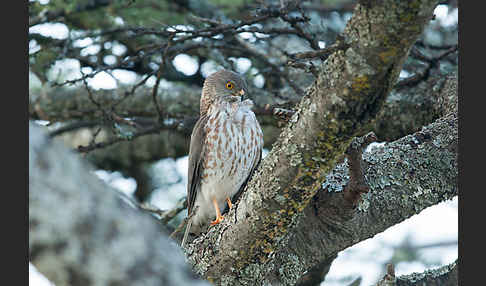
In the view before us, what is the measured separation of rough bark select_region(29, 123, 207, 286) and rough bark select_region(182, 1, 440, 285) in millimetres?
1115

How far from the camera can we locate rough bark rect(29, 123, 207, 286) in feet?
4.22

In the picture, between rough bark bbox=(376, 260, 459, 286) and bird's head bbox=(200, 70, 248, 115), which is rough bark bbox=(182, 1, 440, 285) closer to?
rough bark bbox=(376, 260, 459, 286)

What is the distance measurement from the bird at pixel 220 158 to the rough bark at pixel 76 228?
3019mm

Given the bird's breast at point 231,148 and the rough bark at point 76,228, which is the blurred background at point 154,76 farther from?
the rough bark at point 76,228

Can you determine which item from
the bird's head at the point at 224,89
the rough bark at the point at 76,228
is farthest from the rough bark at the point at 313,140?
the bird's head at the point at 224,89

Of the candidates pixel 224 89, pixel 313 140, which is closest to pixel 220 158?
pixel 224 89

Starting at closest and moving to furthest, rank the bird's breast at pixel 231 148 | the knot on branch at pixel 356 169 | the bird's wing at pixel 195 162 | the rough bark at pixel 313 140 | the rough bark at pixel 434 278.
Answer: the rough bark at pixel 313 140, the knot on branch at pixel 356 169, the rough bark at pixel 434 278, the bird's breast at pixel 231 148, the bird's wing at pixel 195 162

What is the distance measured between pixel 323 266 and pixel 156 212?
1.55 m

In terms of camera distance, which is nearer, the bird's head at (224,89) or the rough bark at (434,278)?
the rough bark at (434,278)

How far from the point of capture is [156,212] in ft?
15.6

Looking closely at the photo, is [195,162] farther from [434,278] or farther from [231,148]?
[434,278]

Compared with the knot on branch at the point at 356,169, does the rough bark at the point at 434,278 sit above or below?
below

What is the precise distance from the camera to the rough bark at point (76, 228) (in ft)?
4.22

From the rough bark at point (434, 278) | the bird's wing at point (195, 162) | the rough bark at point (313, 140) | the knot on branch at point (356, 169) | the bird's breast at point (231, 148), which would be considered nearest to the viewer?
the rough bark at point (313, 140)
